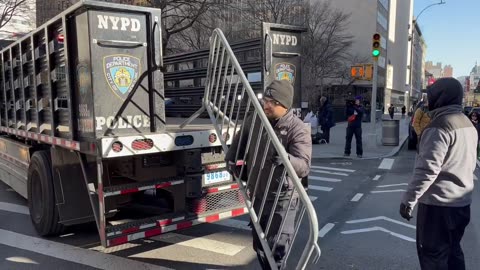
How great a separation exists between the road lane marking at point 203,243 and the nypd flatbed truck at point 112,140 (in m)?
0.40

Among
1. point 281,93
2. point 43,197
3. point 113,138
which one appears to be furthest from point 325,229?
point 43,197

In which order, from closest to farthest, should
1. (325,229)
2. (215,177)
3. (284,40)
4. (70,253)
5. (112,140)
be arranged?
A: (112,140) → (70,253) → (215,177) → (325,229) → (284,40)

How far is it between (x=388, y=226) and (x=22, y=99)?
220 inches

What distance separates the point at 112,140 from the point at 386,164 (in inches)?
361

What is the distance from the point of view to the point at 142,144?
432 cm

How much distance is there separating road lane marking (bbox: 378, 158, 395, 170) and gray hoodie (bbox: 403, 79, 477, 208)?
7.84 metres

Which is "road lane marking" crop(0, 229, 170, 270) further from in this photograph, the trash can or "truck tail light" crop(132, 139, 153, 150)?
the trash can

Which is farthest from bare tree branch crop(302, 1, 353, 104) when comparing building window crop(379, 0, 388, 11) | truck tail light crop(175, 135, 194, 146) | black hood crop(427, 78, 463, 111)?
building window crop(379, 0, 388, 11)

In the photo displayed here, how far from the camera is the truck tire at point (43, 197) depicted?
5.17m

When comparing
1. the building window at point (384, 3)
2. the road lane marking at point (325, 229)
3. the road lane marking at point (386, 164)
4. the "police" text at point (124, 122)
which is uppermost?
the building window at point (384, 3)

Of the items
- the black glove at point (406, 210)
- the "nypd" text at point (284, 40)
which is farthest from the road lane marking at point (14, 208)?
the black glove at point (406, 210)

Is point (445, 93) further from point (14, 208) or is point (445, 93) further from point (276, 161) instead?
point (14, 208)

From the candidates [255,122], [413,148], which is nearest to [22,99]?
[255,122]

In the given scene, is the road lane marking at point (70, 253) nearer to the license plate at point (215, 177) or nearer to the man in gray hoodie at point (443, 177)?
the license plate at point (215, 177)
